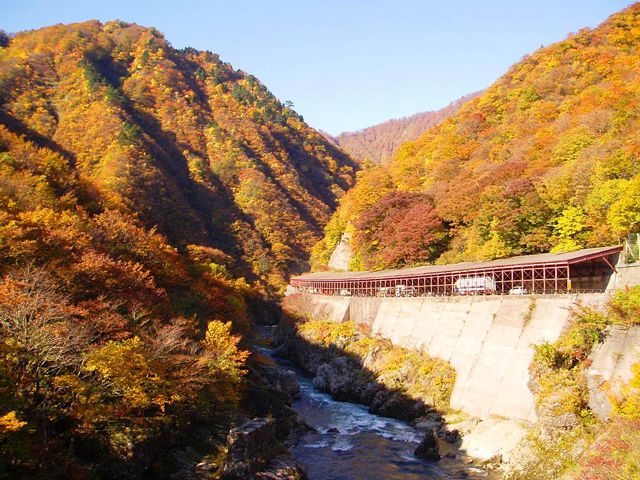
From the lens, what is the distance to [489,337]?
30734mm

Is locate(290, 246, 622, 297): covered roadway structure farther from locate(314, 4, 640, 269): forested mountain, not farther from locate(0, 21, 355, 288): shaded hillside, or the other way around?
locate(0, 21, 355, 288): shaded hillside

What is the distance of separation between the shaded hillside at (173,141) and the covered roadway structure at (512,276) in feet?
120

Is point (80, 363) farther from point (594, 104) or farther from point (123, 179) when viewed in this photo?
point (123, 179)

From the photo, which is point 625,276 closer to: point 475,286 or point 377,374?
point 475,286

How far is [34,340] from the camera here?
59.5 ft

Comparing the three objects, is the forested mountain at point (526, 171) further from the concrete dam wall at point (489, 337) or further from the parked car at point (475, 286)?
the concrete dam wall at point (489, 337)

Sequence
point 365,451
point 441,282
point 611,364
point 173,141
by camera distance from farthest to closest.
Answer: point 173,141
point 441,282
point 365,451
point 611,364


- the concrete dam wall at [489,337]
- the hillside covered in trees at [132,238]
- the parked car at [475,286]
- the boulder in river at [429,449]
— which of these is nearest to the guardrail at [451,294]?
the parked car at [475,286]

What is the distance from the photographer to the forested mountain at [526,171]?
38719 mm

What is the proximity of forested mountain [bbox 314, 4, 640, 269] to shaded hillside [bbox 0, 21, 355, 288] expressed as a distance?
22099 mm

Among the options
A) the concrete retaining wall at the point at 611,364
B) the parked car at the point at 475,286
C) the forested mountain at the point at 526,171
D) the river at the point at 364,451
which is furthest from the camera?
the forested mountain at the point at 526,171

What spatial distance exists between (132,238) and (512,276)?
34.1 metres

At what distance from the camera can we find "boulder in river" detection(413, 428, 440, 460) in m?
24.7

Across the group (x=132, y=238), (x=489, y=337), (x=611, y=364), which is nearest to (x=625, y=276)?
(x=489, y=337)
